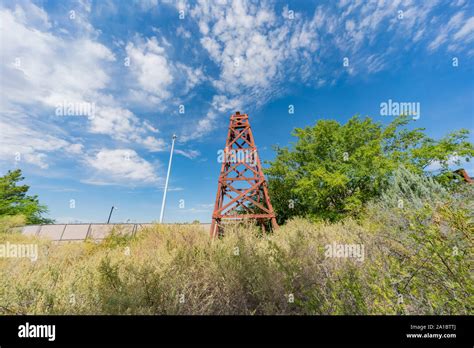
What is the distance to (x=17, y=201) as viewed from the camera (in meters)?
17.8

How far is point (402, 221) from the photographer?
4289 millimetres

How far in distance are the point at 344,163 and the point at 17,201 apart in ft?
96.5

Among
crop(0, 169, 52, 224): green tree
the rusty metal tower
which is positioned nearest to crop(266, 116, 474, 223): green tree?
the rusty metal tower

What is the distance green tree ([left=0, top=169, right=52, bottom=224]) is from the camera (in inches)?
653

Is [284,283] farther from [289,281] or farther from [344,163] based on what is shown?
[344,163]

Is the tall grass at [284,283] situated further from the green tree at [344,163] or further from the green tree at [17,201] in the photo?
the green tree at [17,201]

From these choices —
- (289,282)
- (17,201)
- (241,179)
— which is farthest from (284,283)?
(17,201)

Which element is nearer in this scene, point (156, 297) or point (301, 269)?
point (156, 297)

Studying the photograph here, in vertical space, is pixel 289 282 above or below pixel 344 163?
below

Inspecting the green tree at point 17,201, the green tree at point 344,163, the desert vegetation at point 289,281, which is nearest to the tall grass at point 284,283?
the desert vegetation at point 289,281
